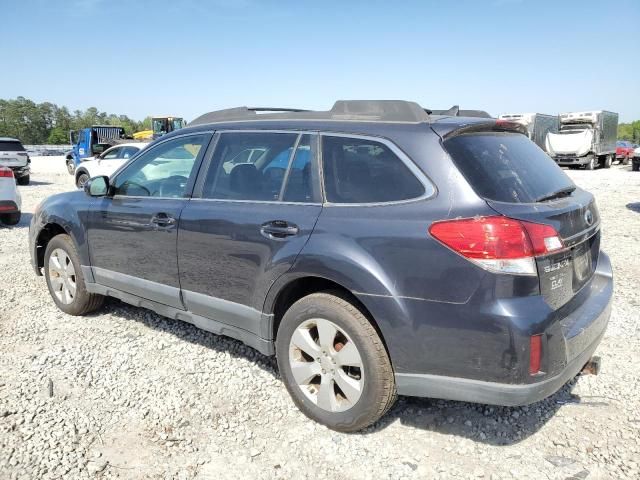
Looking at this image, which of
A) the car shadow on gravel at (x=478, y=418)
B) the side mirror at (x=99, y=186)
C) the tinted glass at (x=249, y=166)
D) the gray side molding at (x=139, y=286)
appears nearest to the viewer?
the car shadow on gravel at (x=478, y=418)

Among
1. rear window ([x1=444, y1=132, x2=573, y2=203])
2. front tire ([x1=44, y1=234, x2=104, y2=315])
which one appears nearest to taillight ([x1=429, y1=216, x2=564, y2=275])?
rear window ([x1=444, y1=132, x2=573, y2=203])

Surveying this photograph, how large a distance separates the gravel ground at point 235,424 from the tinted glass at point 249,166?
4.28ft

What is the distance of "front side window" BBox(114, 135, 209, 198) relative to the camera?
12.1 feet

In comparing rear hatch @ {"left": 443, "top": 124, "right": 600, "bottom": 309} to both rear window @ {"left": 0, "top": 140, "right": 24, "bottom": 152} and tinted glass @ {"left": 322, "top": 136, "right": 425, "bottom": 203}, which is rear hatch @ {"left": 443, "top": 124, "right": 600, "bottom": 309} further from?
rear window @ {"left": 0, "top": 140, "right": 24, "bottom": 152}

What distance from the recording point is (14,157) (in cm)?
1747

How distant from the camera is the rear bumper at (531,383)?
234 centimetres

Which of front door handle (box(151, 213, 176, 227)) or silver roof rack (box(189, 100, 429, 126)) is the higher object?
silver roof rack (box(189, 100, 429, 126))

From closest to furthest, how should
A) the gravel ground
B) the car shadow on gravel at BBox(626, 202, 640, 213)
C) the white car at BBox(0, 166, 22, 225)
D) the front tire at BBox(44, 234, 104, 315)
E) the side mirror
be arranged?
the gravel ground
the side mirror
the front tire at BBox(44, 234, 104, 315)
the white car at BBox(0, 166, 22, 225)
the car shadow on gravel at BBox(626, 202, 640, 213)

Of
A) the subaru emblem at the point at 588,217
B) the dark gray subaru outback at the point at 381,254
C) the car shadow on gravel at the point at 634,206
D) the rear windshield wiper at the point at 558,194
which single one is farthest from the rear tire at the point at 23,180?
the subaru emblem at the point at 588,217

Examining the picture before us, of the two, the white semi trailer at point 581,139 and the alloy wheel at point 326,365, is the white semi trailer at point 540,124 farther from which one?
the alloy wheel at point 326,365

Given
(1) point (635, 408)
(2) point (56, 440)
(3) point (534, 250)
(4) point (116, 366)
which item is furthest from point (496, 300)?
(4) point (116, 366)

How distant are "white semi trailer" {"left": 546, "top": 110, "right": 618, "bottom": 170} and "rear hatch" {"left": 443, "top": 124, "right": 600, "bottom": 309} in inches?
1011

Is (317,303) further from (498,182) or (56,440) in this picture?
(56,440)

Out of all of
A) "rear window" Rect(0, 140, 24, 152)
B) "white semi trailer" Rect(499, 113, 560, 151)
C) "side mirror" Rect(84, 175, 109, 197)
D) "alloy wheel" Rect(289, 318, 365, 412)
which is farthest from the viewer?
"white semi trailer" Rect(499, 113, 560, 151)
